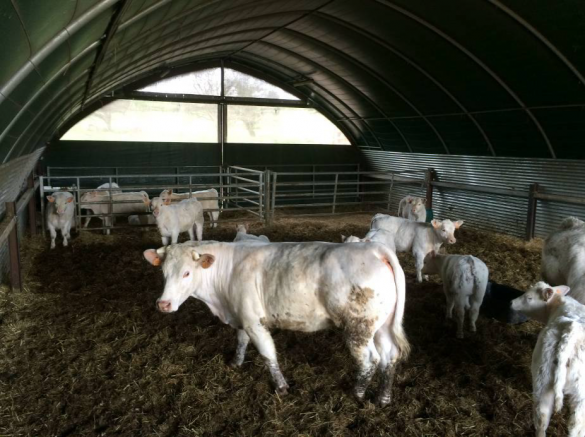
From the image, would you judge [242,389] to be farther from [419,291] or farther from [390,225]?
[390,225]

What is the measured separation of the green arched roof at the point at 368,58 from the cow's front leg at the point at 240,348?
296 cm

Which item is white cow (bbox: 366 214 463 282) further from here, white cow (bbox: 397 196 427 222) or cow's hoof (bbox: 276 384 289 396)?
cow's hoof (bbox: 276 384 289 396)

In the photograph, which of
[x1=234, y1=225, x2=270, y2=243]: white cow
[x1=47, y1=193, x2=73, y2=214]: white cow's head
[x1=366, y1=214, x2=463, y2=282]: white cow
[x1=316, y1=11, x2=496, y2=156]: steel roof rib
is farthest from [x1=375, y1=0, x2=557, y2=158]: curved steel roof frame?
[x1=47, y1=193, x2=73, y2=214]: white cow's head

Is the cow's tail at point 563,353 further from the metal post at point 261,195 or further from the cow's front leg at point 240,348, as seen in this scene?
the metal post at point 261,195

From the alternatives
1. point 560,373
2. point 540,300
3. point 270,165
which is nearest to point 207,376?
point 560,373

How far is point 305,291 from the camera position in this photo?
4.25m

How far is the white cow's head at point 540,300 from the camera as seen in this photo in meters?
4.38

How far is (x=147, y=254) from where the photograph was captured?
4516 millimetres

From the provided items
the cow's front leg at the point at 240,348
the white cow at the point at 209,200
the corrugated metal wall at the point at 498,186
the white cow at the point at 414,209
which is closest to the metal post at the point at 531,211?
the corrugated metal wall at the point at 498,186

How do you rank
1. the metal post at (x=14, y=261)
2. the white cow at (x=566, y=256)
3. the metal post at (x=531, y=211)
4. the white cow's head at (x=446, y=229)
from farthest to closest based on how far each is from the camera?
the metal post at (x=531, y=211) < the white cow's head at (x=446, y=229) < the metal post at (x=14, y=261) < the white cow at (x=566, y=256)

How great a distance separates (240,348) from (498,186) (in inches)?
404

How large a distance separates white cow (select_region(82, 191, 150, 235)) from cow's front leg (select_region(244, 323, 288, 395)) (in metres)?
7.93

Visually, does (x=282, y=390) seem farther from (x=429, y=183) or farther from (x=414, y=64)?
(x=429, y=183)

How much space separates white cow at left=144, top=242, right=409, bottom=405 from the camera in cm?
412
